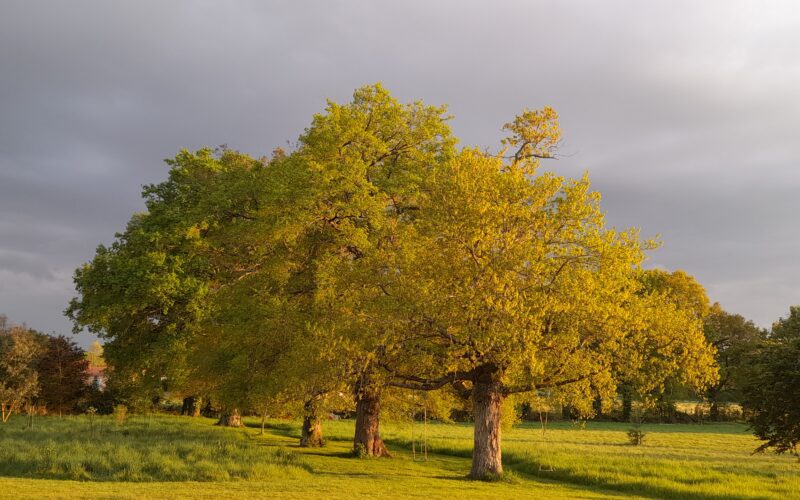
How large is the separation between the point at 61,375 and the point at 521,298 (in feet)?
184

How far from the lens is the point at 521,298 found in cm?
2247

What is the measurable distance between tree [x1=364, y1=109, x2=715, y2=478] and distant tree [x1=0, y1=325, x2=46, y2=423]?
44.4 meters

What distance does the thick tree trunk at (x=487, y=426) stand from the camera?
25562 millimetres

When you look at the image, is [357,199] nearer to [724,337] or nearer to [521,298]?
[521,298]

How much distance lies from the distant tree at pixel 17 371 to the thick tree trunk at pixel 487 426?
44.8 m

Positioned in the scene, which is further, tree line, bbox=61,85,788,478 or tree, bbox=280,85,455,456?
tree, bbox=280,85,455,456

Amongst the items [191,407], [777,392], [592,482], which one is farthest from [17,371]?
[777,392]

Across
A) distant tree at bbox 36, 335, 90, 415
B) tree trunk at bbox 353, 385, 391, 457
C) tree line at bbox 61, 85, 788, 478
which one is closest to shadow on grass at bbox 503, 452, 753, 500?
tree line at bbox 61, 85, 788, 478

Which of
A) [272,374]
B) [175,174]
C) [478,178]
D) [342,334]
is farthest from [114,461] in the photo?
[175,174]

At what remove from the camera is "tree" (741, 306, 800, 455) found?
22.1 meters

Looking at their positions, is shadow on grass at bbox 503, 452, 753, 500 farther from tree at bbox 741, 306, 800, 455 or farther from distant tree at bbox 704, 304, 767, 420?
distant tree at bbox 704, 304, 767, 420

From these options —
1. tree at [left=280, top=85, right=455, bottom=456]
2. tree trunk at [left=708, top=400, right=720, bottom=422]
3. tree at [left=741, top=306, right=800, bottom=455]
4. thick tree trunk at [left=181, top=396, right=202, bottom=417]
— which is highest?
tree at [left=280, top=85, right=455, bottom=456]

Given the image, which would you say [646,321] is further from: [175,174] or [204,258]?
[175,174]

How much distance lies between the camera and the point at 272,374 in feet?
97.1
